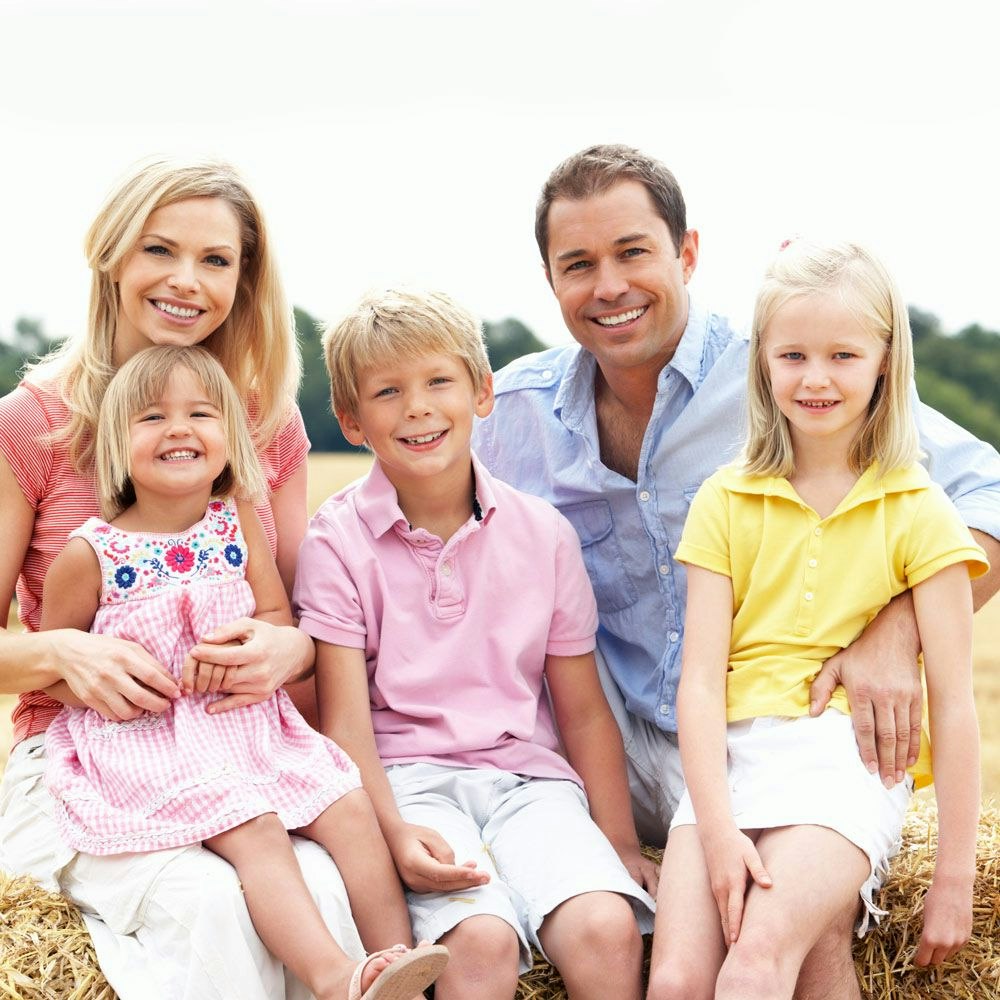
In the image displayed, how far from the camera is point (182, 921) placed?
8.55 ft

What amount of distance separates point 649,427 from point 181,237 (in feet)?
4.46

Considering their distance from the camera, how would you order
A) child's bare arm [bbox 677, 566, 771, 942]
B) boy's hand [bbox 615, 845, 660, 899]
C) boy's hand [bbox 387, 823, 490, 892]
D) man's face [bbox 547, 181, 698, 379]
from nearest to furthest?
child's bare arm [bbox 677, 566, 771, 942]
boy's hand [bbox 387, 823, 490, 892]
boy's hand [bbox 615, 845, 660, 899]
man's face [bbox 547, 181, 698, 379]

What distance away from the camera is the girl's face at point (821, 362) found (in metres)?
2.87

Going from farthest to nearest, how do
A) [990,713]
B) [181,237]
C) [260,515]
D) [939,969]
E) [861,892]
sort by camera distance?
[990,713] < [260,515] < [181,237] < [939,969] < [861,892]

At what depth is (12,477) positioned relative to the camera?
312cm

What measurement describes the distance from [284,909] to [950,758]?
1.43 m

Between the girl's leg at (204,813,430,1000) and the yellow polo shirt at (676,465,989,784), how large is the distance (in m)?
1.00

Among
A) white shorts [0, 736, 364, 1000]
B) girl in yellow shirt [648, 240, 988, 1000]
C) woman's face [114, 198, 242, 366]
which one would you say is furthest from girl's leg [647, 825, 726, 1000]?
woman's face [114, 198, 242, 366]

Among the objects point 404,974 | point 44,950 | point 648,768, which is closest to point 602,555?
point 648,768

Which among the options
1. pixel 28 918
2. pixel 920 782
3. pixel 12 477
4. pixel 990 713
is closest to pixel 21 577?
pixel 12 477

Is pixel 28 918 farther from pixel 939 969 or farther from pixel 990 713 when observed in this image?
pixel 990 713

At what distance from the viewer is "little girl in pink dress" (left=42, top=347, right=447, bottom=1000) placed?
272 centimetres

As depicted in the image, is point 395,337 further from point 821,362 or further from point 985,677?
point 985,677

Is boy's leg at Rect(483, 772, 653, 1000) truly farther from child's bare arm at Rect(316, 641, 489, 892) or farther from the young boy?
child's bare arm at Rect(316, 641, 489, 892)
